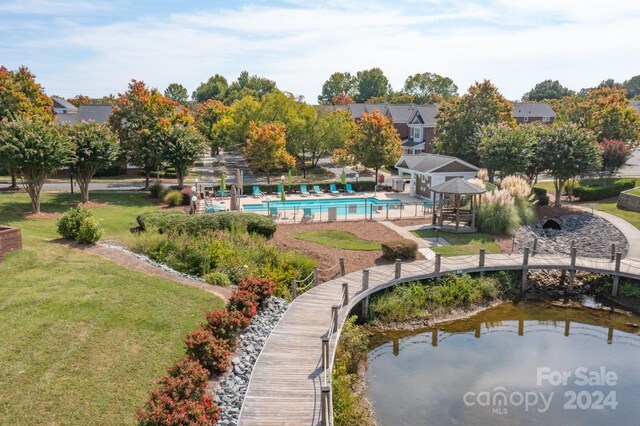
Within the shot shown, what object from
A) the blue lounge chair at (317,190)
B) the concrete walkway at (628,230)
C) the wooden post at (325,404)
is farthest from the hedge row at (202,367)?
the blue lounge chair at (317,190)

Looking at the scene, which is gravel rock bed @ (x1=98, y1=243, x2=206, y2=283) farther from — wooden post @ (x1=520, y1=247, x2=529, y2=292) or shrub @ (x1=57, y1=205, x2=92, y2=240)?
wooden post @ (x1=520, y1=247, x2=529, y2=292)

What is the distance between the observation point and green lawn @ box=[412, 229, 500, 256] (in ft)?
78.3

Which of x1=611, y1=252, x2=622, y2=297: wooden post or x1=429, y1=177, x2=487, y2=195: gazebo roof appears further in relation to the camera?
x1=429, y1=177, x2=487, y2=195: gazebo roof

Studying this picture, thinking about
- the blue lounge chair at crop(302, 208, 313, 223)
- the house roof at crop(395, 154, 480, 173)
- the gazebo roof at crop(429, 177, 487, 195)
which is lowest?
the blue lounge chair at crop(302, 208, 313, 223)

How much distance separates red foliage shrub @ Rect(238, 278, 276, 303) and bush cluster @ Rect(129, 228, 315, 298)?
1.67 meters

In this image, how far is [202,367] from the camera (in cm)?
1207

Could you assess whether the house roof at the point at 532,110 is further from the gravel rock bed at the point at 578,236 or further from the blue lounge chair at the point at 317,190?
the gravel rock bed at the point at 578,236

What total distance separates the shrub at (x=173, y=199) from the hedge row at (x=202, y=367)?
17880mm

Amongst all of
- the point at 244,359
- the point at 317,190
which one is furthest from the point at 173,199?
the point at 244,359

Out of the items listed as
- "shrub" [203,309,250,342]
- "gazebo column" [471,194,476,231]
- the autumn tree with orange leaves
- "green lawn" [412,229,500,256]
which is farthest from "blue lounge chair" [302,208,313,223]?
"shrub" [203,309,250,342]

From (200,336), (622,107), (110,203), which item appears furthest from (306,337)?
(622,107)

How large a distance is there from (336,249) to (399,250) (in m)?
2.98

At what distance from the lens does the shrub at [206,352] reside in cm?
1228

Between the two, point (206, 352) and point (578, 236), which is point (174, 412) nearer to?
point (206, 352)
